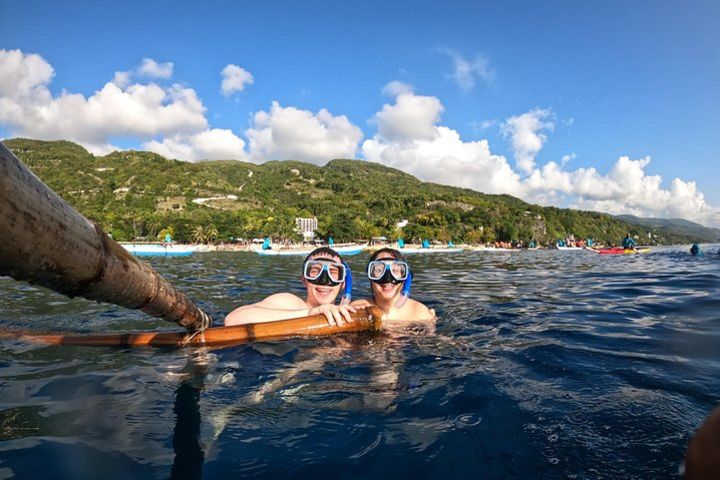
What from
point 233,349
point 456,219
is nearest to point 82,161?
point 456,219

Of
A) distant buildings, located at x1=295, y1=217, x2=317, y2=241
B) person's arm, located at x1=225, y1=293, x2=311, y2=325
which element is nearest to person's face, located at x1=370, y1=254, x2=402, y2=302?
person's arm, located at x1=225, y1=293, x2=311, y2=325

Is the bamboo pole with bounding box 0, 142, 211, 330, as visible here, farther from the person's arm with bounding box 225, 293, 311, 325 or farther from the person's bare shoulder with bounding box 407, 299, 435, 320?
the person's bare shoulder with bounding box 407, 299, 435, 320

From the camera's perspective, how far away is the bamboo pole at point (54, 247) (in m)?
1.36

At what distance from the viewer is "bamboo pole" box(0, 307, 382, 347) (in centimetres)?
463

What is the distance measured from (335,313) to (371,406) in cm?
207

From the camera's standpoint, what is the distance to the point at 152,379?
3719 mm

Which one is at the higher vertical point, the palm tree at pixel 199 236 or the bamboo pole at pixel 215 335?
the palm tree at pixel 199 236

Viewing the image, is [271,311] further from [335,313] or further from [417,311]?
[417,311]

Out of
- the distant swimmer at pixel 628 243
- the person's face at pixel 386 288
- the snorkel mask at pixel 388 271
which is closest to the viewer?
the snorkel mask at pixel 388 271

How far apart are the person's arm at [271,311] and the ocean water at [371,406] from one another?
66 centimetres

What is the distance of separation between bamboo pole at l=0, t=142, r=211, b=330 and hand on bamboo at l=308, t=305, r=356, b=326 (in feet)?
9.36

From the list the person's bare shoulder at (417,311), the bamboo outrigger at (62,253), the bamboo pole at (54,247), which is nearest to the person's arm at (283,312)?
the person's bare shoulder at (417,311)

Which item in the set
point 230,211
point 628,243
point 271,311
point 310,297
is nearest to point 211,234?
point 230,211

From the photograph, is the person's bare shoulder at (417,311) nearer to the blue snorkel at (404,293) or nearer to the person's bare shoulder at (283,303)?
the blue snorkel at (404,293)
